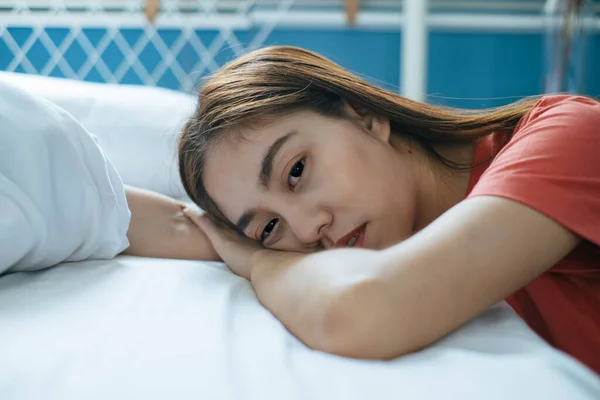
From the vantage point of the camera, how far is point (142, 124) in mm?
1261

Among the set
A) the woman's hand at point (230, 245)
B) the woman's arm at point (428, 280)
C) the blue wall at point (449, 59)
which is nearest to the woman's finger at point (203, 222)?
the woman's hand at point (230, 245)

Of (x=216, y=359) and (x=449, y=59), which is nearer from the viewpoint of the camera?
(x=216, y=359)

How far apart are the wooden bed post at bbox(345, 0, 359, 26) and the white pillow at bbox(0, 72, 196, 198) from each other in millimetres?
891

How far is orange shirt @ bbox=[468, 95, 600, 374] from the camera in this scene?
540 mm

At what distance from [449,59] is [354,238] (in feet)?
4.88

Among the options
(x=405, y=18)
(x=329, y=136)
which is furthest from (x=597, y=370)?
(x=405, y=18)

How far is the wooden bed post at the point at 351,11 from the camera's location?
1.93 meters

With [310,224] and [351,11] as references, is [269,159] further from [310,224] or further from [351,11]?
[351,11]

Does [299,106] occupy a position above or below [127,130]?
above

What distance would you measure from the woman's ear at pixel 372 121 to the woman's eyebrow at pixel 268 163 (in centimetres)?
13

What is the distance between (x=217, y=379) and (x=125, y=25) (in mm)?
1721

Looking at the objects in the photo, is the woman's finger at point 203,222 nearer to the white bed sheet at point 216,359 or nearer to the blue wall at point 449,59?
the white bed sheet at point 216,359

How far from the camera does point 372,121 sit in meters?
0.82

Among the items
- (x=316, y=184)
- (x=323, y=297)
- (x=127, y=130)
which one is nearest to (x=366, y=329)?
(x=323, y=297)
